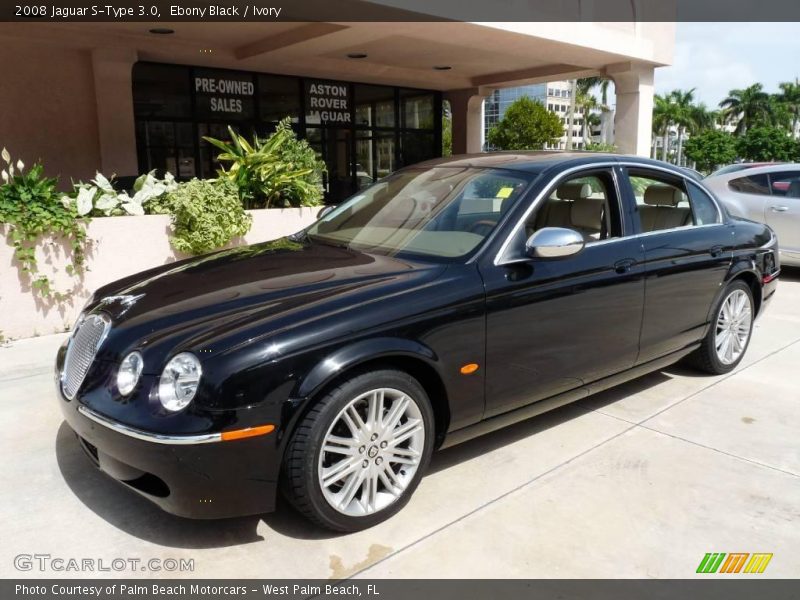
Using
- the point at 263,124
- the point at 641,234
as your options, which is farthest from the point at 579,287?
the point at 263,124

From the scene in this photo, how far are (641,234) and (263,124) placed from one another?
38.8ft

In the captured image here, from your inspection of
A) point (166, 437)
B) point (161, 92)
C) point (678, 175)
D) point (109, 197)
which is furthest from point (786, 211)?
point (161, 92)

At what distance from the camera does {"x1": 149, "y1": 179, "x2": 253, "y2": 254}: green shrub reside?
6914 millimetres

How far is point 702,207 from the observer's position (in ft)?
16.0

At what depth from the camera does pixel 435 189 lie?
4.05 metres

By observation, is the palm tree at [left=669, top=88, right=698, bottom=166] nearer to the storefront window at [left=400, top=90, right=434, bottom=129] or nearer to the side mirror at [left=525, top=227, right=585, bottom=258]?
the storefront window at [left=400, top=90, right=434, bottom=129]

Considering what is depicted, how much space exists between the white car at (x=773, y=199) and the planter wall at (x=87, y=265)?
7.18m

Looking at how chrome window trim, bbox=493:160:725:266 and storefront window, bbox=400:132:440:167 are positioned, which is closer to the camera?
chrome window trim, bbox=493:160:725:266

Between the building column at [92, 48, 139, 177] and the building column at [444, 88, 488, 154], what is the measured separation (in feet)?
29.2

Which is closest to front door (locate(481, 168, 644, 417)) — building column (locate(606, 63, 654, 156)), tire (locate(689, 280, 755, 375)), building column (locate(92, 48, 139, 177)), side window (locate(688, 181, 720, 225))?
Answer: side window (locate(688, 181, 720, 225))

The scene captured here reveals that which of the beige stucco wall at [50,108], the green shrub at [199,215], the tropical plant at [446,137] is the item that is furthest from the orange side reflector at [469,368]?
the tropical plant at [446,137]

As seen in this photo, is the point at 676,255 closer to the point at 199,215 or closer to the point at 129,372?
the point at 129,372

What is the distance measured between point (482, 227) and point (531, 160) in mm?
770
